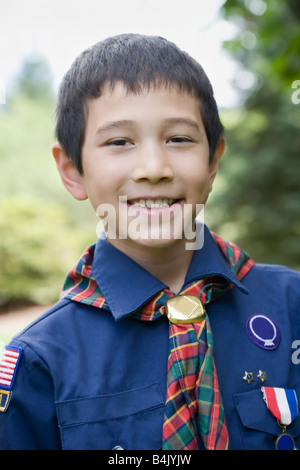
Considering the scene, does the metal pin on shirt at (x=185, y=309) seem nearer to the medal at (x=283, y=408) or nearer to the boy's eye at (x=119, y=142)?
the medal at (x=283, y=408)

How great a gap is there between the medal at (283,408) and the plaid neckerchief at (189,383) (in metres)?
0.18

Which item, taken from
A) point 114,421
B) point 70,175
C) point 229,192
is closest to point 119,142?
point 70,175

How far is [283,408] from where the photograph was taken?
4.35 feet

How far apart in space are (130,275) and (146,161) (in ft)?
1.19

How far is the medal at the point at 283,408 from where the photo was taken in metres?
1.31

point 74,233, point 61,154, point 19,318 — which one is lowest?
point 19,318

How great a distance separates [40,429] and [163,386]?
0.34 meters

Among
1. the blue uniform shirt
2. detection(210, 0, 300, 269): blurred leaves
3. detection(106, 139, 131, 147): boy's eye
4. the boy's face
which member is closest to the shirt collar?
the blue uniform shirt

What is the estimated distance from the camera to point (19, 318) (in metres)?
8.85

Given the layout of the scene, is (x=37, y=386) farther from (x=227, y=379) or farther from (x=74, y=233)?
(x=74, y=233)

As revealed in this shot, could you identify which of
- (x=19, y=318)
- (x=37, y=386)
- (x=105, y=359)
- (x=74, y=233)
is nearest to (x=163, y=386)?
(x=105, y=359)

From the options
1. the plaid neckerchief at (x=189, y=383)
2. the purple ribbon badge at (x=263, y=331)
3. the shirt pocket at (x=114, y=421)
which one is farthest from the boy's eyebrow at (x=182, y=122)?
the shirt pocket at (x=114, y=421)

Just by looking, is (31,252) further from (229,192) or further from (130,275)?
(130,275)

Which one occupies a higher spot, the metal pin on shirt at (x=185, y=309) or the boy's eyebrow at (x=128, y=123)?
the boy's eyebrow at (x=128, y=123)
